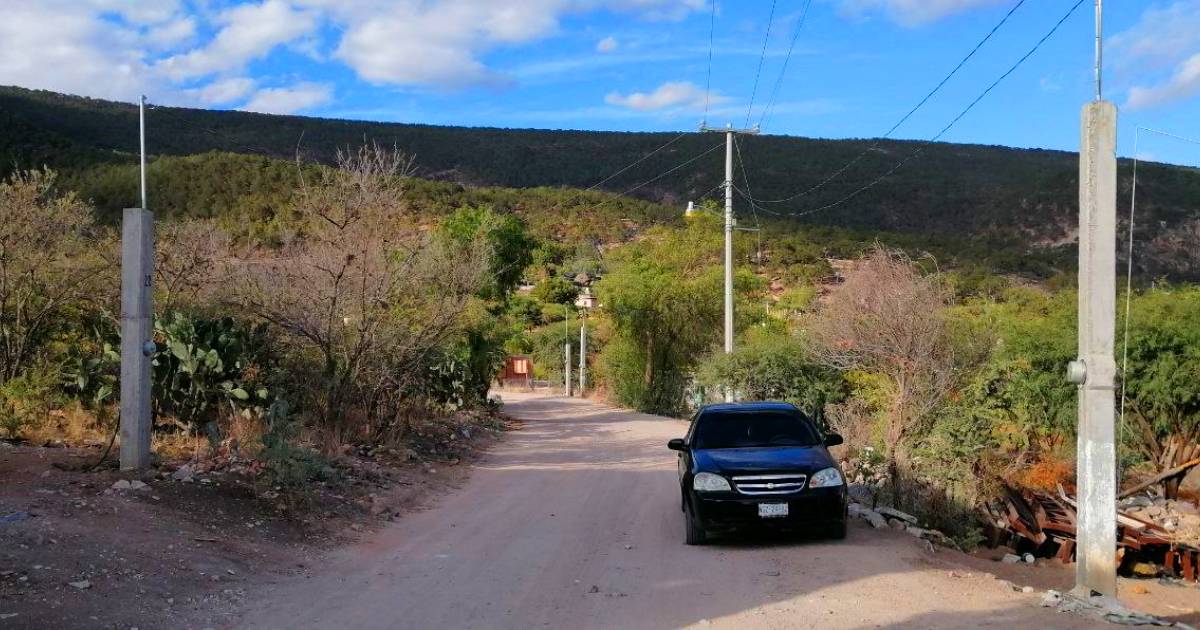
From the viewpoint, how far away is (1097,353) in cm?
921

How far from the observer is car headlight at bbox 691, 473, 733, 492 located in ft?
36.0

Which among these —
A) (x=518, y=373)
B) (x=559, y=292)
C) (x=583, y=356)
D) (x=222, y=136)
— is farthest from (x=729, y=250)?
(x=222, y=136)

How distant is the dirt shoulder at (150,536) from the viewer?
7492 millimetres

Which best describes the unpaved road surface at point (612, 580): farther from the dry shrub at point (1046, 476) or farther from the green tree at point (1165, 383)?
the green tree at point (1165, 383)

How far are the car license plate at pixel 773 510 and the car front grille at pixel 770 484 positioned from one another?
0.17m

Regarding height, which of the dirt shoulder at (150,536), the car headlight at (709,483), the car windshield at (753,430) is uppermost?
the car windshield at (753,430)

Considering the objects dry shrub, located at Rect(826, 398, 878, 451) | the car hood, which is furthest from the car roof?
dry shrub, located at Rect(826, 398, 878, 451)

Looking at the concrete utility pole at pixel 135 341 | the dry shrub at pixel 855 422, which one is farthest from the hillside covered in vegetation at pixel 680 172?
the concrete utility pole at pixel 135 341

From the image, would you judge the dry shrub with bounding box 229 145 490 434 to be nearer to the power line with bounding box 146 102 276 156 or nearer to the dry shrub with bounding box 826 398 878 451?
the dry shrub with bounding box 826 398 878 451

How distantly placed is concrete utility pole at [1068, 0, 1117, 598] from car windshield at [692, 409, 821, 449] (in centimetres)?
364

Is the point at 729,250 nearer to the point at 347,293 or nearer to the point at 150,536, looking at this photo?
the point at 347,293

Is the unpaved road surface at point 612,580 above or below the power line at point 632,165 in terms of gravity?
below

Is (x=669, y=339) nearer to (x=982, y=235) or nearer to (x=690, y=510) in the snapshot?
(x=690, y=510)

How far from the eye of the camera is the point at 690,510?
443 inches
